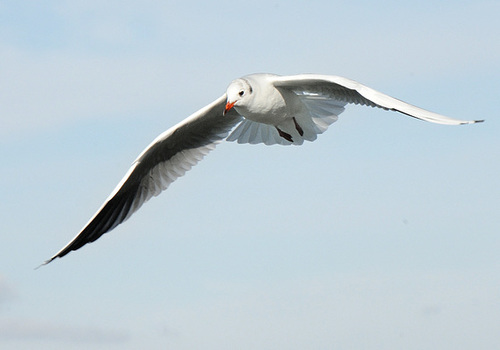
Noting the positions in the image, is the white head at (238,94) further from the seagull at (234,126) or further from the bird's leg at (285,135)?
the bird's leg at (285,135)

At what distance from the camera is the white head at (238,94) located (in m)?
8.90

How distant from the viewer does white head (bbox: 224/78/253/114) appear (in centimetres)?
890

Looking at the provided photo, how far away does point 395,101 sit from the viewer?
779 centimetres

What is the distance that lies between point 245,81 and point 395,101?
1871 millimetres

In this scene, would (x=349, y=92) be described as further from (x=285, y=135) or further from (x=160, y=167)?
(x=160, y=167)

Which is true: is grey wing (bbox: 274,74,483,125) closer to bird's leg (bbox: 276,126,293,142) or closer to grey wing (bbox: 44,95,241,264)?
bird's leg (bbox: 276,126,293,142)

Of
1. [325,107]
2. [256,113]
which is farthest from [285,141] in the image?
[256,113]

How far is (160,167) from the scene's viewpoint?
34.8 ft

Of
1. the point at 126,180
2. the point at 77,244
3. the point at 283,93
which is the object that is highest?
the point at 283,93

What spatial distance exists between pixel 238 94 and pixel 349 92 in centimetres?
118

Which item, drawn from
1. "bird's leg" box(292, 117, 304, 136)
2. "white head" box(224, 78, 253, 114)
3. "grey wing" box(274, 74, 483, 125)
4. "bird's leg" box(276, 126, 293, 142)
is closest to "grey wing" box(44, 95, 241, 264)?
"bird's leg" box(276, 126, 293, 142)

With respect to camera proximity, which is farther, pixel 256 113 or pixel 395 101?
pixel 256 113

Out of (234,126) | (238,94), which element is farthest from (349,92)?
(234,126)

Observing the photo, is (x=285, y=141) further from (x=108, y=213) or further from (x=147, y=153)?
(x=108, y=213)
